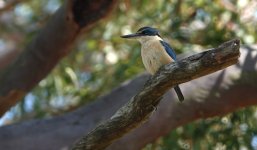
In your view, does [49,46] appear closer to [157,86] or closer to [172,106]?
[172,106]

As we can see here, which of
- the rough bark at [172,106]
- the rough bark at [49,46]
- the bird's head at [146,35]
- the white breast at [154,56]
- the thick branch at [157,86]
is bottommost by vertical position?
the rough bark at [172,106]

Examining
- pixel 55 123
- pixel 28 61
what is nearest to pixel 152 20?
pixel 28 61

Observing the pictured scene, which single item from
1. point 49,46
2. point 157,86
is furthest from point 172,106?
point 157,86

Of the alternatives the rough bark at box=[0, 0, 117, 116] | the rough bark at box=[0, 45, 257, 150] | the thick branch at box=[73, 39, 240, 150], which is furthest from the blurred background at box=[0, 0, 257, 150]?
the thick branch at box=[73, 39, 240, 150]

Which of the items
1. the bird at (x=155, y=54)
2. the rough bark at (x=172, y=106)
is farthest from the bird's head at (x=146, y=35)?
the rough bark at (x=172, y=106)

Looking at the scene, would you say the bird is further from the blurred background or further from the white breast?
the blurred background

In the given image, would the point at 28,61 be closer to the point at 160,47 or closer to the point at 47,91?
the point at 47,91

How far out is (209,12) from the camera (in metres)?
5.85

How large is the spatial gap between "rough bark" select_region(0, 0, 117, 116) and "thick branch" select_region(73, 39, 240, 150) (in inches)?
72.1

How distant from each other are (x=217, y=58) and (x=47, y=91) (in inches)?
153

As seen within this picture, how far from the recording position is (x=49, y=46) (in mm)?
5020

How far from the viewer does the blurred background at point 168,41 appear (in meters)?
5.48

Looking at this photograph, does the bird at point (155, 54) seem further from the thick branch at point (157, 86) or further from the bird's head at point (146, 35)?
the thick branch at point (157, 86)

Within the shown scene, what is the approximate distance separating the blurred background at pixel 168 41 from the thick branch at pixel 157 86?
2.38m
